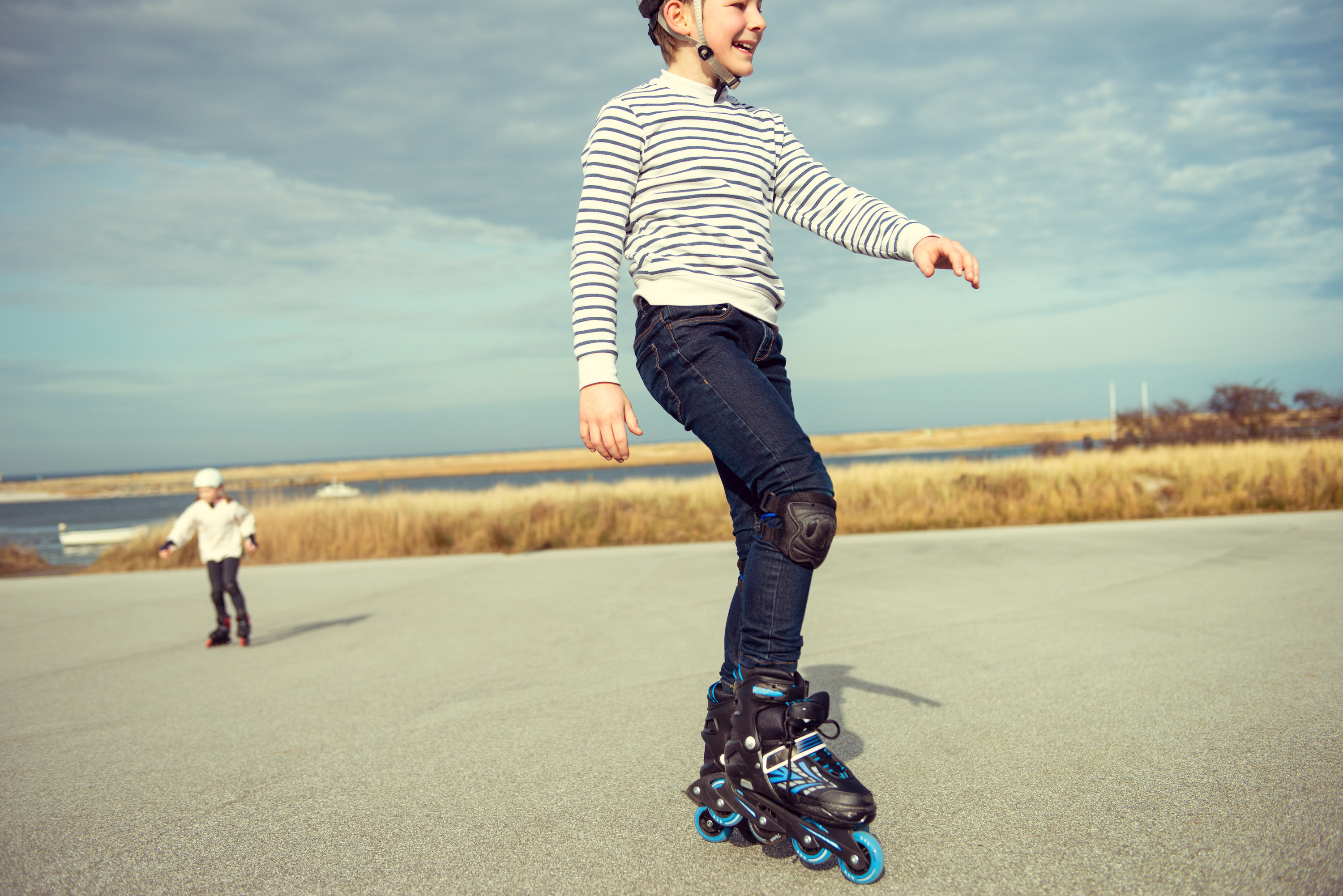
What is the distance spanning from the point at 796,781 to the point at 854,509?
518 inches

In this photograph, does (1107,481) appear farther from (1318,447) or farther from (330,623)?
(330,623)

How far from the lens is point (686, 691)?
378 centimetres

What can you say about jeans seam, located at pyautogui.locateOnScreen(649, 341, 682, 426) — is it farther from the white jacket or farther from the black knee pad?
the white jacket

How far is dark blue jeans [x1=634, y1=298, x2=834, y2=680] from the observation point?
1.89 meters

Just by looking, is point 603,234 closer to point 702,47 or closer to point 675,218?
point 675,218

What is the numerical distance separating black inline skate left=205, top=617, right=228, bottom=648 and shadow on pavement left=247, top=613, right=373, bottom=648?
178mm

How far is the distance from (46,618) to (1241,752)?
923cm

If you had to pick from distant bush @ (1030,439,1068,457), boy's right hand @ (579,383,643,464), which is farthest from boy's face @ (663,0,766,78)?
distant bush @ (1030,439,1068,457)

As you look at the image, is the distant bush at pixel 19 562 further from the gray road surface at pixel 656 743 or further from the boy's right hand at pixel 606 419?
the boy's right hand at pixel 606 419

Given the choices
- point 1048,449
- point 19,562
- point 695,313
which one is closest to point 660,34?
point 695,313

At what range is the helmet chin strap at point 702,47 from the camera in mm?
2105

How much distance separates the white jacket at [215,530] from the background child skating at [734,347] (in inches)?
208

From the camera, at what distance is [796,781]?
1853 mm

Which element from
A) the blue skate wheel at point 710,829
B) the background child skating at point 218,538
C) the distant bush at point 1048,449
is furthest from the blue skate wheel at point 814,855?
the distant bush at point 1048,449
